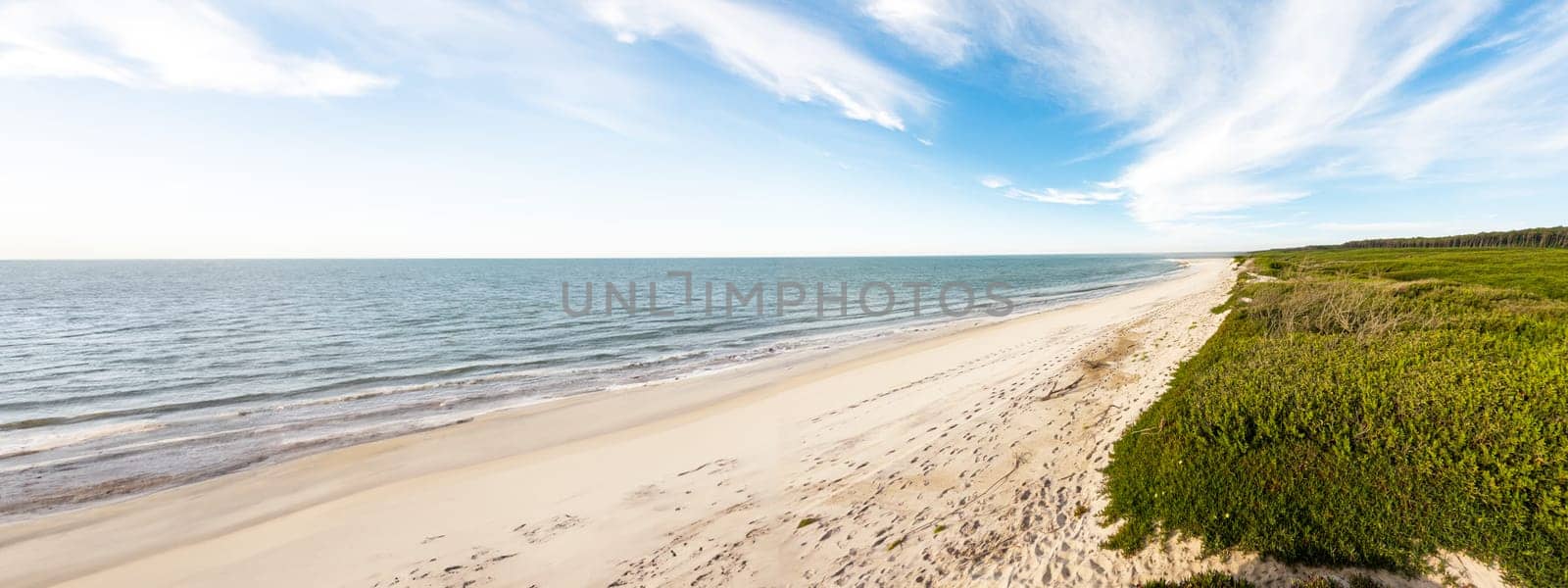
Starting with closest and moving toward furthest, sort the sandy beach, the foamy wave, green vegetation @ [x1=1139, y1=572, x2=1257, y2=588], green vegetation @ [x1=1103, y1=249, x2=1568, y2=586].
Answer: green vegetation @ [x1=1139, y1=572, x2=1257, y2=588] < green vegetation @ [x1=1103, y1=249, x2=1568, y2=586] < the sandy beach < the foamy wave

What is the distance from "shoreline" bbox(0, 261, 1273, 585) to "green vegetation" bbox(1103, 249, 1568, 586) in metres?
2.09

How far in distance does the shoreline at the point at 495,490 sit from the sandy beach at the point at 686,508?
0.18ft

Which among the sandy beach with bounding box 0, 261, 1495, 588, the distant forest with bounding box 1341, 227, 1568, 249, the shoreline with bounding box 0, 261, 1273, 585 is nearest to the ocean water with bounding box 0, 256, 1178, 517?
the shoreline with bounding box 0, 261, 1273, 585

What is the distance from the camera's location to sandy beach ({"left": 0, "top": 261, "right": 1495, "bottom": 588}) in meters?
7.55

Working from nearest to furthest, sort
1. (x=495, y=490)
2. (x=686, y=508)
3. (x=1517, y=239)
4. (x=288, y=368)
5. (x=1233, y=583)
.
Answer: (x=1233, y=583)
(x=686, y=508)
(x=495, y=490)
(x=288, y=368)
(x=1517, y=239)

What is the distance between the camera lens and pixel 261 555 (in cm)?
911

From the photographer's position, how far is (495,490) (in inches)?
440

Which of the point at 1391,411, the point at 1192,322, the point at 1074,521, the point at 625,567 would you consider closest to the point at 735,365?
the point at 625,567

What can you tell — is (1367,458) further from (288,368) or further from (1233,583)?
(288,368)

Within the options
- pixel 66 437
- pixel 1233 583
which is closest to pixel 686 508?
pixel 1233 583

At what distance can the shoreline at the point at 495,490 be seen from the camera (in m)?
8.82

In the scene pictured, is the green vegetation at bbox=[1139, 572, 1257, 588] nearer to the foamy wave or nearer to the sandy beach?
the sandy beach

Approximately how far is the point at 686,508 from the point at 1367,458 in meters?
10.7

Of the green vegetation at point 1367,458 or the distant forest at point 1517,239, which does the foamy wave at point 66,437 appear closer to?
the green vegetation at point 1367,458
